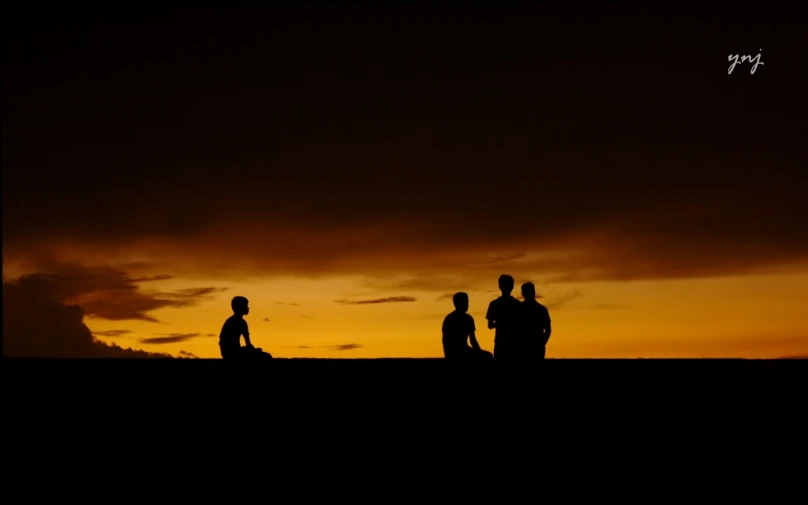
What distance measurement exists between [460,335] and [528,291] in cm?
114

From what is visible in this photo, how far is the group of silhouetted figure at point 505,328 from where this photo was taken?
1145 centimetres

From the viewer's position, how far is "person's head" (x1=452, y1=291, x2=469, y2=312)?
11.3 metres

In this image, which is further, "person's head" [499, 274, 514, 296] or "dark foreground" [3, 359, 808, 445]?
"person's head" [499, 274, 514, 296]

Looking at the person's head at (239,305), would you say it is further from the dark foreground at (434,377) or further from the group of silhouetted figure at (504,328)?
the group of silhouetted figure at (504,328)

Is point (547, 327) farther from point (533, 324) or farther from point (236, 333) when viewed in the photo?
point (236, 333)

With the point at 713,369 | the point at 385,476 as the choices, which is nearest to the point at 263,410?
the point at 385,476

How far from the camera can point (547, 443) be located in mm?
8906

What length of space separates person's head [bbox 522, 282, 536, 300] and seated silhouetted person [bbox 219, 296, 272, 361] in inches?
153

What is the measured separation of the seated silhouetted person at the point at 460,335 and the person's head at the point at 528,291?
85 centimetres

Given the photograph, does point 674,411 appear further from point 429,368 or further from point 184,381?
point 184,381

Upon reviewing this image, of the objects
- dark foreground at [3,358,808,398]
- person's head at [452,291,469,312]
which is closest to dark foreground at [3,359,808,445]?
dark foreground at [3,358,808,398]

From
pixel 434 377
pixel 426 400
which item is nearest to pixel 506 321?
pixel 434 377

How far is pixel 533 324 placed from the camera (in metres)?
11.6

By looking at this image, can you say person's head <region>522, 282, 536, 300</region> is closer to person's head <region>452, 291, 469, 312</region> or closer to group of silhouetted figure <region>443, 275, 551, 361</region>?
group of silhouetted figure <region>443, 275, 551, 361</region>
